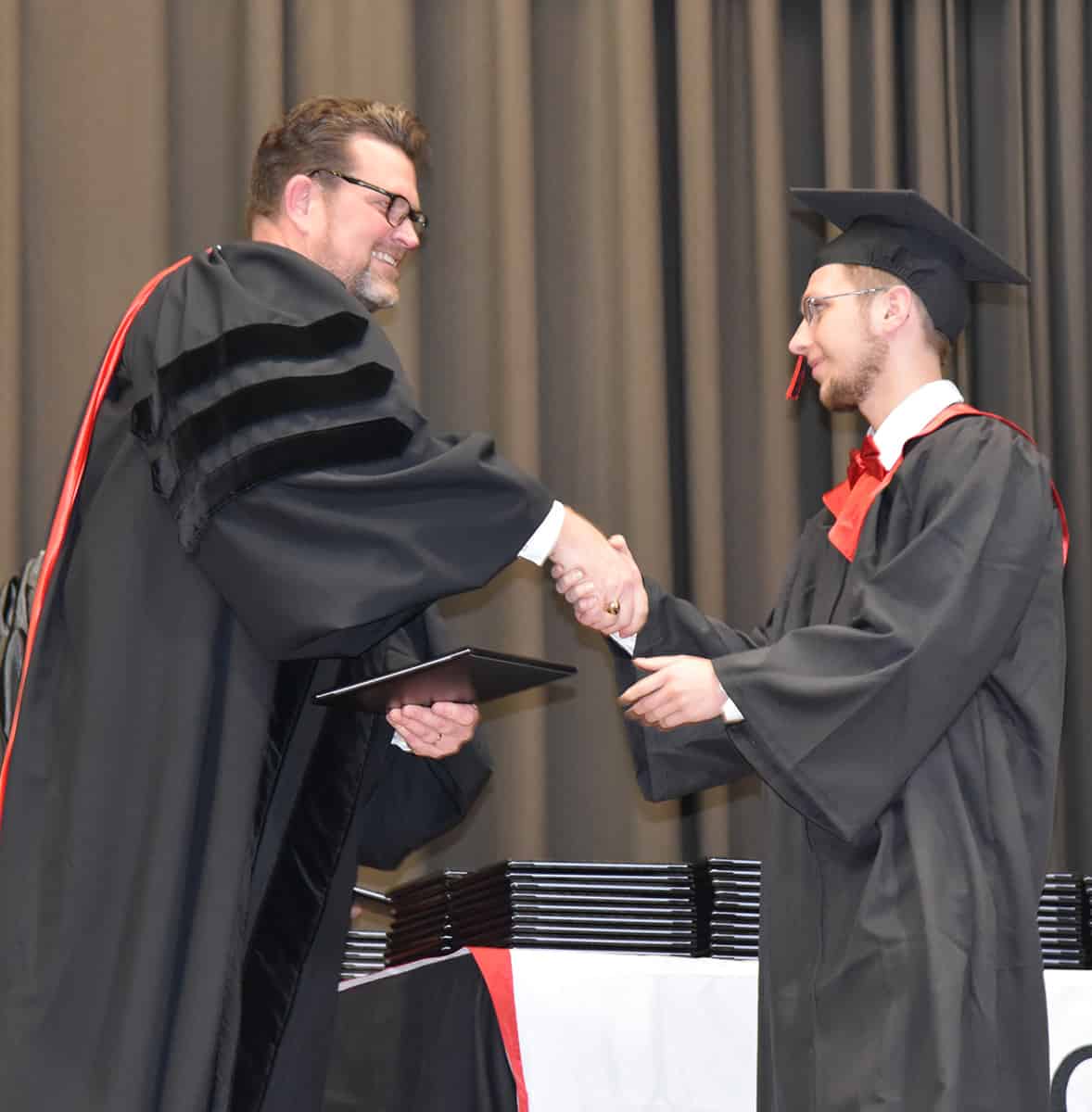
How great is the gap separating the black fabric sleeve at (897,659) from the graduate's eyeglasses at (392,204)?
1.17 meters

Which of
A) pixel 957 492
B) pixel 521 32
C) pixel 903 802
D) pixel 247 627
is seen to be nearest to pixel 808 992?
pixel 903 802

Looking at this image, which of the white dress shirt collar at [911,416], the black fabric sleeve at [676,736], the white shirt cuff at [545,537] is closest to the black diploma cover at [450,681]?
the white shirt cuff at [545,537]

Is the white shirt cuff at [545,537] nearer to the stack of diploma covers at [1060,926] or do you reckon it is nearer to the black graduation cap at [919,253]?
the black graduation cap at [919,253]

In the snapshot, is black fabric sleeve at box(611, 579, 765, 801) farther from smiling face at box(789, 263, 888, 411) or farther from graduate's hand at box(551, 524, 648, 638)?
smiling face at box(789, 263, 888, 411)

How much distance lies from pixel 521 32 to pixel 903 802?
8.53 ft

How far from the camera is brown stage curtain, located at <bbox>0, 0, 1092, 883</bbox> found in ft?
14.7

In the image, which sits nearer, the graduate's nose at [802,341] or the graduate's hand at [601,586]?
the graduate's hand at [601,586]

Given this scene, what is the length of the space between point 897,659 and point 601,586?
651mm

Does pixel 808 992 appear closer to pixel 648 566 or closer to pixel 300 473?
pixel 300 473

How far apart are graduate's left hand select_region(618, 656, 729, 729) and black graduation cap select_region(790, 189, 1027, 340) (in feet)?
3.49

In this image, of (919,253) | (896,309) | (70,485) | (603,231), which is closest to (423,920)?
(70,485)

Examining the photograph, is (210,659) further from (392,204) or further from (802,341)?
(802,341)

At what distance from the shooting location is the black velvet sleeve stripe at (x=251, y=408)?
2.71 meters

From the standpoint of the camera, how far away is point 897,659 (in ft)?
10.2
